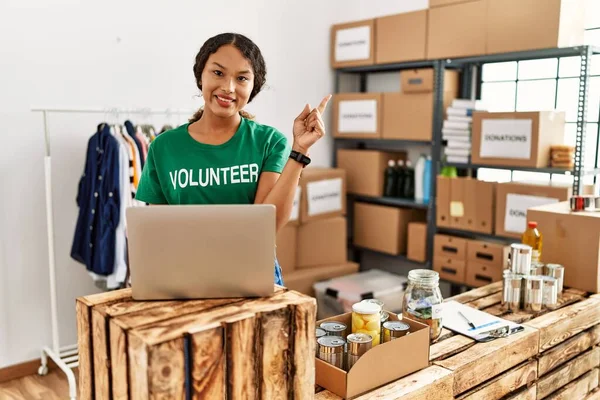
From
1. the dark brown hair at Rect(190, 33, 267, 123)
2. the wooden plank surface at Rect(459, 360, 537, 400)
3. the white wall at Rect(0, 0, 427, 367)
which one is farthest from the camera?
the white wall at Rect(0, 0, 427, 367)

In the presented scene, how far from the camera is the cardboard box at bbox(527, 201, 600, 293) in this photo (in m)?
2.35

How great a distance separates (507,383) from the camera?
1.76 metres

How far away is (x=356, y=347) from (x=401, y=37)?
9.27ft

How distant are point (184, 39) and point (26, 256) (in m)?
1.58

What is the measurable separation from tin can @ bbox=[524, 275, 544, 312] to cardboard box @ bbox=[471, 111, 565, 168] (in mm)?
1230

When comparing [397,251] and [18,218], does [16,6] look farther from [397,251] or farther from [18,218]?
[397,251]

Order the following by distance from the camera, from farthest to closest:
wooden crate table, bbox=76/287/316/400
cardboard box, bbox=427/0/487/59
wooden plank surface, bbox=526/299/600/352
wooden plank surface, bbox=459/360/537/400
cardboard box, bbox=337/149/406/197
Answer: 1. cardboard box, bbox=337/149/406/197
2. cardboard box, bbox=427/0/487/59
3. wooden plank surface, bbox=526/299/600/352
4. wooden plank surface, bbox=459/360/537/400
5. wooden crate table, bbox=76/287/316/400

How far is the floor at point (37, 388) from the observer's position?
2.91m

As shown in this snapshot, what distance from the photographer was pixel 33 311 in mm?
3150

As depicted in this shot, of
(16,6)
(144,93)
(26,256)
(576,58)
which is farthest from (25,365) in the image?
(576,58)

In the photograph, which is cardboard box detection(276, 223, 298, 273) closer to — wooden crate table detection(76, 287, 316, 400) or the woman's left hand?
the woman's left hand

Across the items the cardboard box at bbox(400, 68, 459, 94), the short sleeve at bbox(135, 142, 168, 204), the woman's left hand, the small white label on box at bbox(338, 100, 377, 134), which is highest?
the cardboard box at bbox(400, 68, 459, 94)

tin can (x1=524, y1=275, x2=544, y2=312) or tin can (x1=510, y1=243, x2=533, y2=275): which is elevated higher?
tin can (x1=510, y1=243, x2=533, y2=275)

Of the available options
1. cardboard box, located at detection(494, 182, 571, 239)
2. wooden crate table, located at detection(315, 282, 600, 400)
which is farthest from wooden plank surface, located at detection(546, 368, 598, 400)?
cardboard box, located at detection(494, 182, 571, 239)
